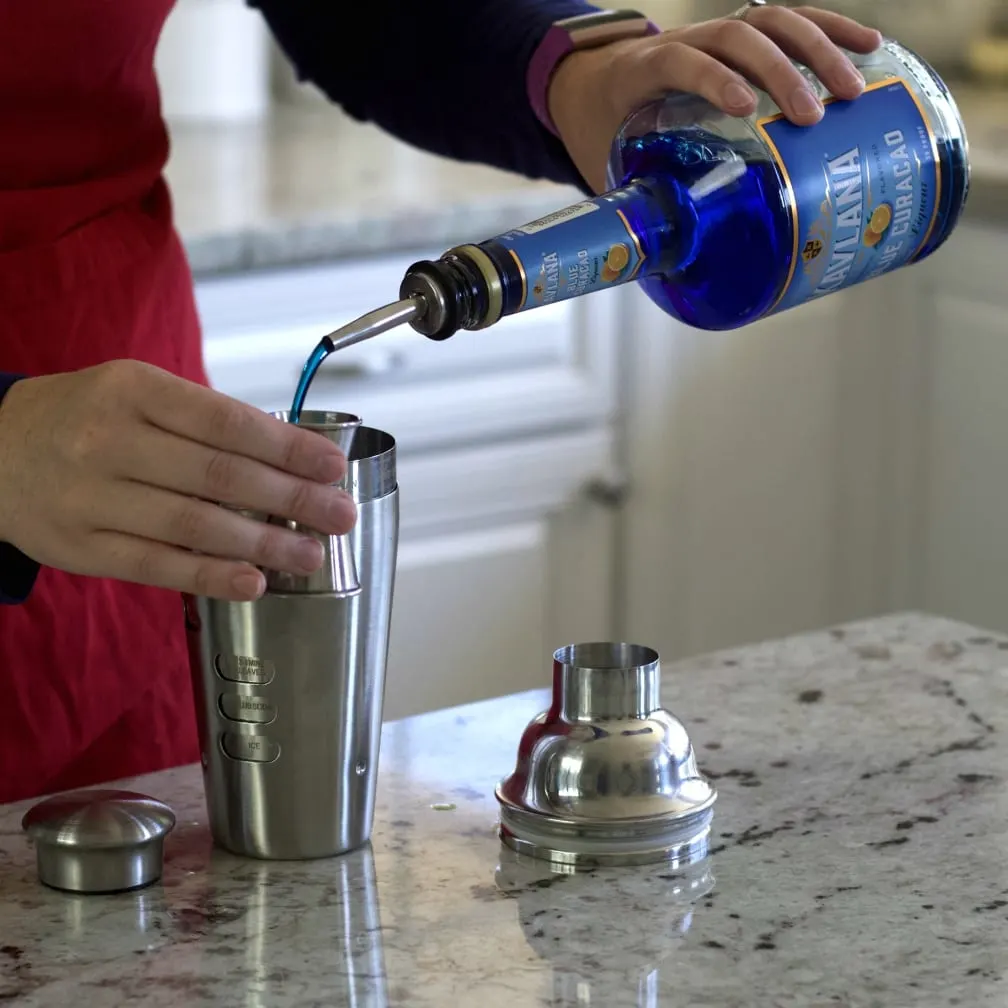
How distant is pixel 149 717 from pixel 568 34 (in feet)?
1.38

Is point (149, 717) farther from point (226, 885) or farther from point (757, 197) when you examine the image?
point (757, 197)

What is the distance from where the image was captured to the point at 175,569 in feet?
2.08

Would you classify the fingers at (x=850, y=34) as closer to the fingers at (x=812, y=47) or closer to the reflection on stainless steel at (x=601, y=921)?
the fingers at (x=812, y=47)

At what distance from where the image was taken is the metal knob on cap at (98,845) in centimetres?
64

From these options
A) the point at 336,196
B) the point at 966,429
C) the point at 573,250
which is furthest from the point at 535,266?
the point at 966,429

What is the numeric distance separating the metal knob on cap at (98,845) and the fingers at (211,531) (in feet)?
0.33

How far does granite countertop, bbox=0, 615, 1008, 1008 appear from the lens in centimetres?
57

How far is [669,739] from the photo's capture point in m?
0.68

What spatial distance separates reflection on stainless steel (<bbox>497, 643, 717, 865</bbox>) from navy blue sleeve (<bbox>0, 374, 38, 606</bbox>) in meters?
0.21

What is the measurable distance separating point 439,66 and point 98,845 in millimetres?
594

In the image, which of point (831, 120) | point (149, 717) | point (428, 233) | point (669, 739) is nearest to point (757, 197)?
point (831, 120)

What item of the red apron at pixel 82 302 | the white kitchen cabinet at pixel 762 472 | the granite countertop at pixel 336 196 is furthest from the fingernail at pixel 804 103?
the white kitchen cabinet at pixel 762 472

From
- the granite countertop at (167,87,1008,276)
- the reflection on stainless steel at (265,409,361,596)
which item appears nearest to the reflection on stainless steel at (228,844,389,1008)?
the reflection on stainless steel at (265,409,361,596)

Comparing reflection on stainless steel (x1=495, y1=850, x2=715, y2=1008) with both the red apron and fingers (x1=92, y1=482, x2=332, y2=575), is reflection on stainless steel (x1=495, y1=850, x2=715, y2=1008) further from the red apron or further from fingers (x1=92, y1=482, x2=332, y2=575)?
the red apron
